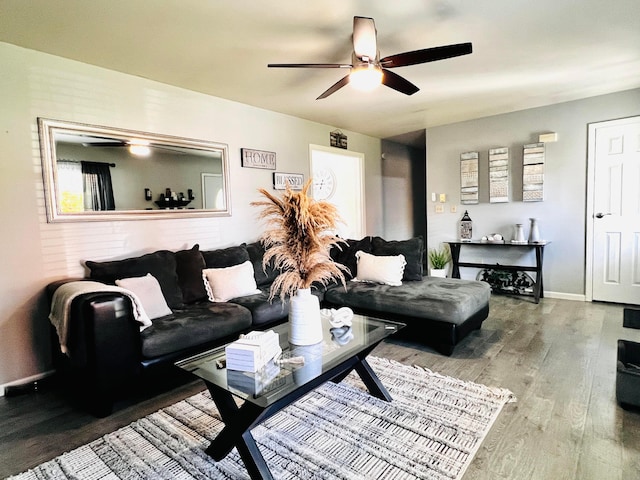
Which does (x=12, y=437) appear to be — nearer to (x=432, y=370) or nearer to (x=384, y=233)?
(x=432, y=370)

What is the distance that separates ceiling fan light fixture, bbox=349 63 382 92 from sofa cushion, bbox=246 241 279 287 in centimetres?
189

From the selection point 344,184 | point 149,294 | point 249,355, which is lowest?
point 249,355

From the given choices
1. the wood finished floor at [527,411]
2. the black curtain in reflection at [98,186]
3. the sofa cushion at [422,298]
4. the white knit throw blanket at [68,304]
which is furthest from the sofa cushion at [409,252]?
the black curtain in reflection at [98,186]

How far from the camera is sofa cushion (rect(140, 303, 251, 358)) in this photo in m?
2.34

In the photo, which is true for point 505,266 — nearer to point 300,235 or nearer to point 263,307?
point 263,307

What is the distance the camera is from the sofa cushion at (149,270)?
275 centimetres

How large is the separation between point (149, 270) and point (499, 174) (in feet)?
14.6

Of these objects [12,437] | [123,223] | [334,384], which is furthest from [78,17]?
[334,384]

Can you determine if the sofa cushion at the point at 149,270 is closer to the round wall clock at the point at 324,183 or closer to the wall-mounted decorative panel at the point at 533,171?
the round wall clock at the point at 324,183

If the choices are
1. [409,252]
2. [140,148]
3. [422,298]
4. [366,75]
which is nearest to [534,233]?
[409,252]

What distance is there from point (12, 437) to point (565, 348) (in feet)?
12.7

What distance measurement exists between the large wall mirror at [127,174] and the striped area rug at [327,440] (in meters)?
1.77

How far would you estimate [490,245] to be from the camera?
194 inches

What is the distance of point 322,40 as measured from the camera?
2.59 m
